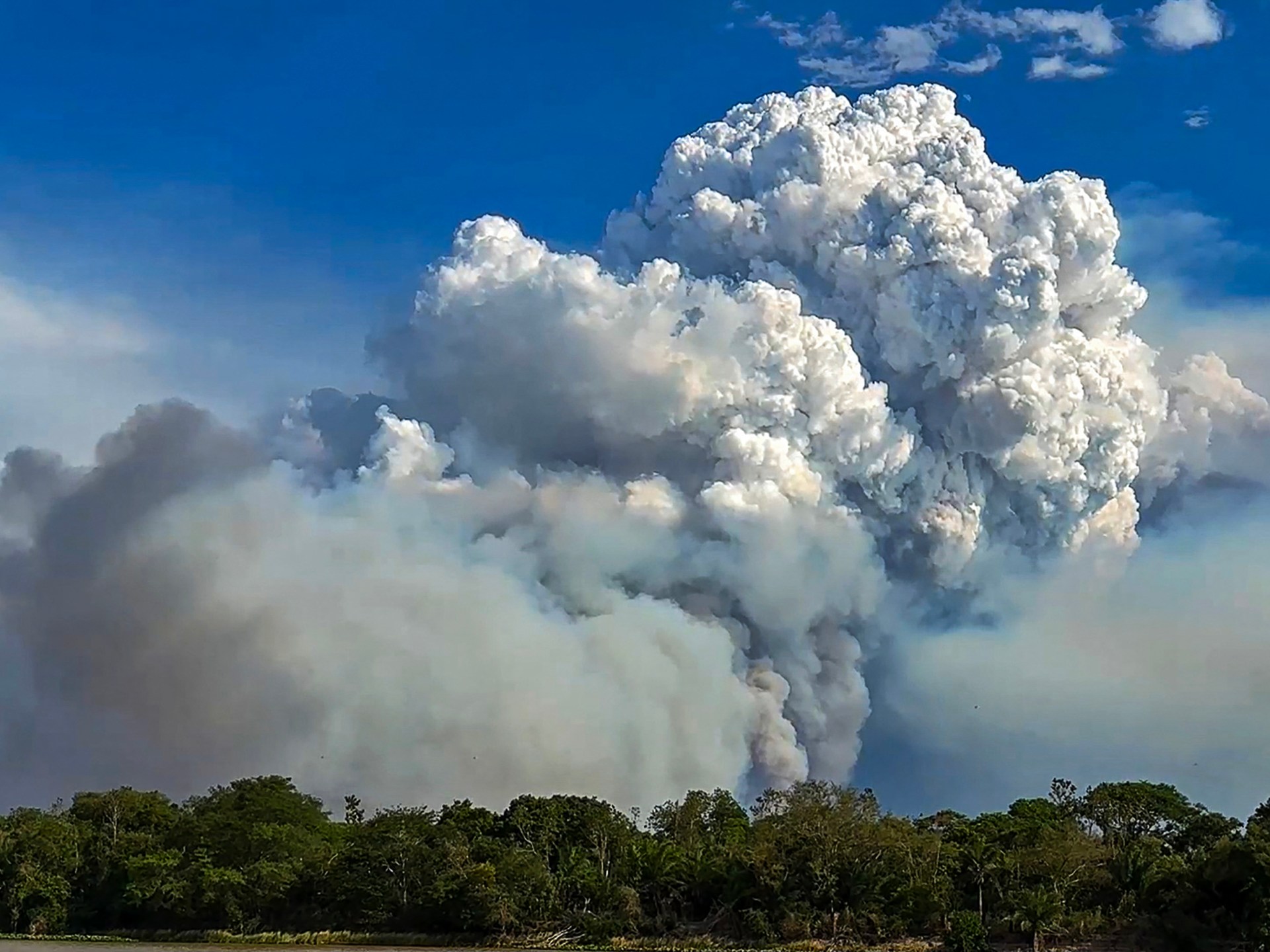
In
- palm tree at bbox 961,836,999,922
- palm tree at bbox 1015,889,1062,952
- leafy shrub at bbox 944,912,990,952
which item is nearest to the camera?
leafy shrub at bbox 944,912,990,952

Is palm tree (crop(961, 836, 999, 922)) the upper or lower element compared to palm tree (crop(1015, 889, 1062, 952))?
upper

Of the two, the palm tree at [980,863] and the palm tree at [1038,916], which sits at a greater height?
the palm tree at [980,863]

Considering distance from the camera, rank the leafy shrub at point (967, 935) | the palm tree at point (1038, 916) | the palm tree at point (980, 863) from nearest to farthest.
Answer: the leafy shrub at point (967, 935), the palm tree at point (1038, 916), the palm tree at point (980, 863)

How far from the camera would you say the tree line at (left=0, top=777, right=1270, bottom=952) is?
217ft

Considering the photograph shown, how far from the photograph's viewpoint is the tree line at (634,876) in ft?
217

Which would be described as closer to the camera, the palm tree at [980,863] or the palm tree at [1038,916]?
the palm tree at [1038,916]

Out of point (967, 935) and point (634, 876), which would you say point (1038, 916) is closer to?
point (967, 935)

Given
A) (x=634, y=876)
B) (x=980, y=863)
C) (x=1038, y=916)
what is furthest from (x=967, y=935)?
(x=634, y=876)

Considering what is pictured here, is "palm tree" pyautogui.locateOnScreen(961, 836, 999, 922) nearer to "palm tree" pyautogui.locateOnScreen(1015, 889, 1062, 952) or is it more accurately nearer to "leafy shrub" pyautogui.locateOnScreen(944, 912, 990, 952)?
"palm tree" pyautogui.locateOnScreen(1015, 889, 1062, 952)

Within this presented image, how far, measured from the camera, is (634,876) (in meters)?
76.2

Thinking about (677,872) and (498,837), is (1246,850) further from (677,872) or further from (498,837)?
(498,837)

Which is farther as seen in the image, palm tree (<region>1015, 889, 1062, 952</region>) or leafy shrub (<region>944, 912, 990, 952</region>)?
palm tree (<region>1015, 889, 1062, 952</region>)

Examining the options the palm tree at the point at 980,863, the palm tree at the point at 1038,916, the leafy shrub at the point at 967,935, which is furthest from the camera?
the palm tree at the point at 980,863

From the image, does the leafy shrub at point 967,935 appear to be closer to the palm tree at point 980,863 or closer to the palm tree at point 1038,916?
the palm tree at point 1038,916
